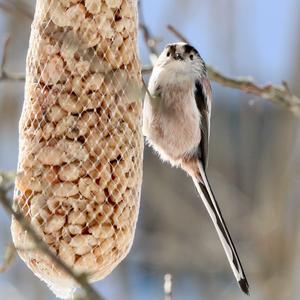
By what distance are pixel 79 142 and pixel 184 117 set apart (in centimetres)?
71

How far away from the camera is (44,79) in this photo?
7.73 feet

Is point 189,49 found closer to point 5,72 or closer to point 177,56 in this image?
point 177,56

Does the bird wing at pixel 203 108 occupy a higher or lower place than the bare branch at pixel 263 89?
lower

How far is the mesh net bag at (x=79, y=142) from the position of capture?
2252mm

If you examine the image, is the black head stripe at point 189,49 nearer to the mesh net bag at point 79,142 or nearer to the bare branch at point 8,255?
the mesh net bag at point 79,142

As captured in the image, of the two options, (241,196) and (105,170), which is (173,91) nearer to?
(105,170)

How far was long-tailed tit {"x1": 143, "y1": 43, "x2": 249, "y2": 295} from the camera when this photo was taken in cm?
284

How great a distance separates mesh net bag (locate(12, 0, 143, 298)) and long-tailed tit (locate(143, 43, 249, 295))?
42cm

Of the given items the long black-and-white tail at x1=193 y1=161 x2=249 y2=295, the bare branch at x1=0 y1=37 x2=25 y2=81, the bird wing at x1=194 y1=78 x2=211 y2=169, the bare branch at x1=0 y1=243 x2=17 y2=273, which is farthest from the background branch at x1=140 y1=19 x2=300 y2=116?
the bare branch at x1=0 y1=243 x2=17 y2=273

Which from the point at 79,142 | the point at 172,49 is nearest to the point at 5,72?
the point at 79,142

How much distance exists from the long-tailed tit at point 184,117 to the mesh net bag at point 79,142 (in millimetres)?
423

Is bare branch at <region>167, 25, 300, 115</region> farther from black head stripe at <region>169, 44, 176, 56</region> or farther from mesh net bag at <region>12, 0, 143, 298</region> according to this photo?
mesh net bag at <region>12, 0, 143, 298</region>

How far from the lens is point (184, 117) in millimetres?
2924

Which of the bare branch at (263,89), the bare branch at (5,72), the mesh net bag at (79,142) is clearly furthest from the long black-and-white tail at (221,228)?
the bare branch at (5,72)
